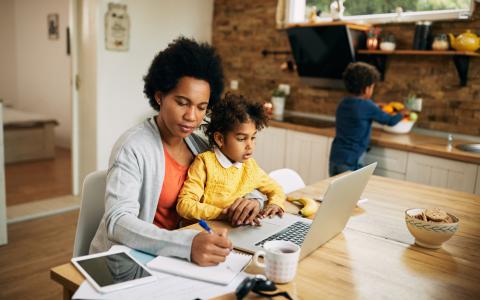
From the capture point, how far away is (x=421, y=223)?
4.47 ft

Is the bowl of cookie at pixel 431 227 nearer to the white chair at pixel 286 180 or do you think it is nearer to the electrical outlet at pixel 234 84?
the white chair at pixel 286 180

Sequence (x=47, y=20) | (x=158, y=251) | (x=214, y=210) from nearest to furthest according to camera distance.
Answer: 1. (x=158, y=251)
2. (x=214, y=210)
3. (x=47, y=20)

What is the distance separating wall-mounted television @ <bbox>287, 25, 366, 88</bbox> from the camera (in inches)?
141

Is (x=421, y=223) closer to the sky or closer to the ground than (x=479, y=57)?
closer to the ground

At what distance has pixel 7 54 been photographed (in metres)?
6.96

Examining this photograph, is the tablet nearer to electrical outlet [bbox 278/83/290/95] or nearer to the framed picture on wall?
electrical outlet [bbox 278/83/290/95]

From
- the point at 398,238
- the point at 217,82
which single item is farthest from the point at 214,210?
the point at 398,238

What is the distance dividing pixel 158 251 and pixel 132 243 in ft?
0.27

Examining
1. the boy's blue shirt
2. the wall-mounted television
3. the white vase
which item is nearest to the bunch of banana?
the boy's blue shirt

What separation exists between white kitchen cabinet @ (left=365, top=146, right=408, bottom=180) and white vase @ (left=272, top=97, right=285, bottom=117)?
1.20 metres

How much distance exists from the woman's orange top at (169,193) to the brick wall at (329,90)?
2.45 meters

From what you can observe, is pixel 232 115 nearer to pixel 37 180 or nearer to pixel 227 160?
pixel 227 160

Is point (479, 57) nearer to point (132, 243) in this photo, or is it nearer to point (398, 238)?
point (398, 238)

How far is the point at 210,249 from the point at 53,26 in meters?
6.05
